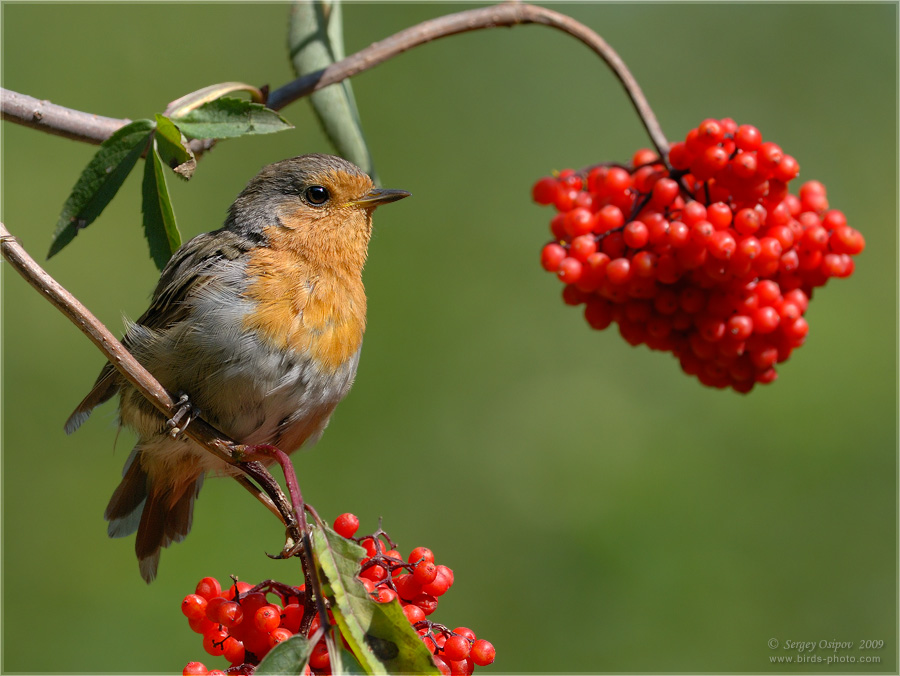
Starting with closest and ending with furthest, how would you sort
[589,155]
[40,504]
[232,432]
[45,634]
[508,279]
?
[232,432] → [45,634] → [40,504] → [508,279] → [589,155]

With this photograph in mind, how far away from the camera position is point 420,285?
6.04 meters

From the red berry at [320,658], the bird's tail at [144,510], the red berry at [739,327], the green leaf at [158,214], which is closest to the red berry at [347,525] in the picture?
the red berry at [320,658]

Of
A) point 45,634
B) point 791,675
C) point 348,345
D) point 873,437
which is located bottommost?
point 791,675

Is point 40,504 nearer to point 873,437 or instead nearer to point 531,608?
point 531,608

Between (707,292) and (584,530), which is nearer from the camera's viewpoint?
(707,292)

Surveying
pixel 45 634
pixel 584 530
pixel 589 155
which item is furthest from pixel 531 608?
pixel 589 155

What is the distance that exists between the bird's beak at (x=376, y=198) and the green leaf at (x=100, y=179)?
1.05 m

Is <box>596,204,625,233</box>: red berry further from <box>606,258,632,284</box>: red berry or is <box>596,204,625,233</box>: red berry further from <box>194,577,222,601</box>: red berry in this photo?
<box>194,577,222,601</box>: red berry

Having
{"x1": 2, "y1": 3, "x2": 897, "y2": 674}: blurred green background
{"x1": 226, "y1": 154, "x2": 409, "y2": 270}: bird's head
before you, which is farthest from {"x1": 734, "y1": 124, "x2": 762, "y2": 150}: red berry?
{"x1": 2, "y1": 3, "x2": 897, "y2": 674}: blurred green background

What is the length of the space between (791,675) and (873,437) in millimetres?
Answer: 1713

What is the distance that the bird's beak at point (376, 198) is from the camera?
3445 mm

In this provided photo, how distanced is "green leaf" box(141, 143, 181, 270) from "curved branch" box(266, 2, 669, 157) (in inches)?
21.3

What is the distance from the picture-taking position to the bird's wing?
312cm

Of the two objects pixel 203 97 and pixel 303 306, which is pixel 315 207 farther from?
pixel 203 97
